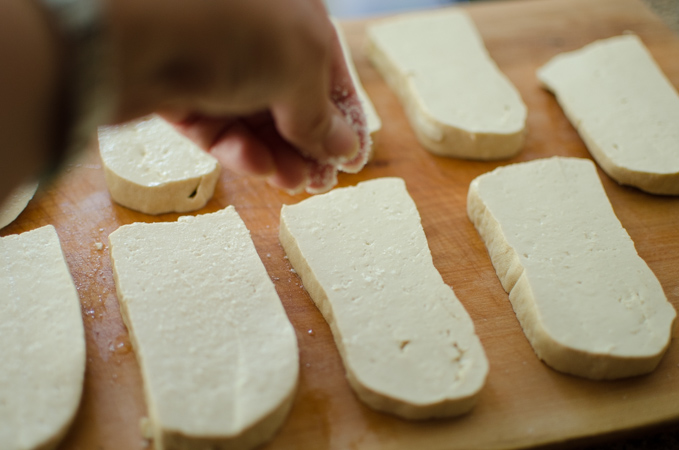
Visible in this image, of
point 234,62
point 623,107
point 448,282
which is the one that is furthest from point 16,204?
point 623,107

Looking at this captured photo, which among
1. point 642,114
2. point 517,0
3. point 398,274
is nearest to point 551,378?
point 398,274

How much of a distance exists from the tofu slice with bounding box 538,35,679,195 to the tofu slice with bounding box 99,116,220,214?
1604mm

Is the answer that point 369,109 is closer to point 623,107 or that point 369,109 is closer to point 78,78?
point 623,107

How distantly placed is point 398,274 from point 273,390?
579 mm

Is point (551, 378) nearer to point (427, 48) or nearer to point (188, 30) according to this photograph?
point (188, 30)

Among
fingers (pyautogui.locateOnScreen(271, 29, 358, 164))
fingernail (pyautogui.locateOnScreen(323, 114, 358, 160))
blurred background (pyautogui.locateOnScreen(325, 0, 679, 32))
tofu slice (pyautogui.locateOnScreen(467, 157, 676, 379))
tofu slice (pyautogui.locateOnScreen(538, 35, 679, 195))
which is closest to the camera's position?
fingers (pyautogui.locateOnScreen(271, 29, 358, 164))

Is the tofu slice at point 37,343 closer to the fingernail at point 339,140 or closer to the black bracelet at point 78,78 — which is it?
the black bracelet at point 78,78

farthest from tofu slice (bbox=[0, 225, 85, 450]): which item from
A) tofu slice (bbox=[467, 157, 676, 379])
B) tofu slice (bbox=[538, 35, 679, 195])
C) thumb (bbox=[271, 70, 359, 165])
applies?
tofu slice (bbox=[538, 35, 679, 195])

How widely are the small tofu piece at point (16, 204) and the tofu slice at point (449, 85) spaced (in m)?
1.55

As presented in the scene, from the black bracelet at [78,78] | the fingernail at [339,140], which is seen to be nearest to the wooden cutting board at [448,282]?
the fingernail at [339,140]

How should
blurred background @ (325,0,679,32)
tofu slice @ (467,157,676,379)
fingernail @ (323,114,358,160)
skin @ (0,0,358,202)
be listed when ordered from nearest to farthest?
1. skin @ (0,0,358,202)
2. fingernail @ (323,114,358,160)
3. tofu slice @ (467,157,676,379)
4. blurred background @ (325,0,679,32)

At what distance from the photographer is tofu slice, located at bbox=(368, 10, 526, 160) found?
2.61m

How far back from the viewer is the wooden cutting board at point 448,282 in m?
1.75

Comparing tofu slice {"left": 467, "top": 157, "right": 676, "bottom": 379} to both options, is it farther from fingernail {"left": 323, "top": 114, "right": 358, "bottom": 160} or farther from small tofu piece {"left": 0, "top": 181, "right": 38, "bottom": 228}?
small tofu piece {"left": 0, "top": 181, "right": 38, "bottom": 228}
